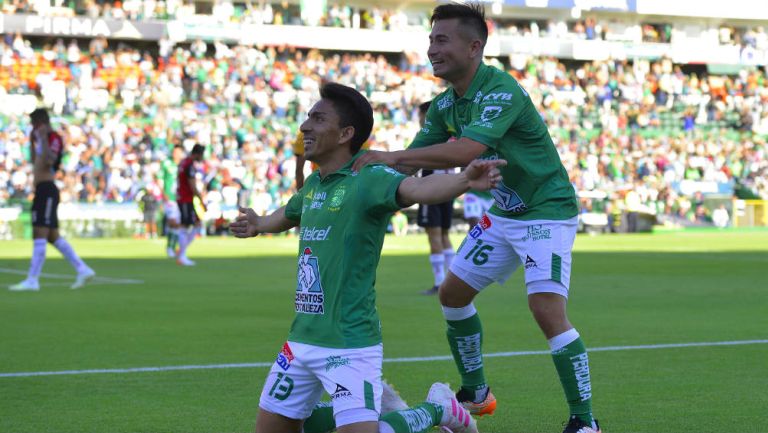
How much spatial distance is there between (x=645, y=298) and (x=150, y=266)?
10.4 meters

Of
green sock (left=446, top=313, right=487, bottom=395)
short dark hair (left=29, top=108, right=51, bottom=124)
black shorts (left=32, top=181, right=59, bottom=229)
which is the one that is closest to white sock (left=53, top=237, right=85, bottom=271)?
black shorts (left=32, top=181, right=59, bottom=229)

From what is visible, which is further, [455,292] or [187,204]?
[187,204]

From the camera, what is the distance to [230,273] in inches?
794

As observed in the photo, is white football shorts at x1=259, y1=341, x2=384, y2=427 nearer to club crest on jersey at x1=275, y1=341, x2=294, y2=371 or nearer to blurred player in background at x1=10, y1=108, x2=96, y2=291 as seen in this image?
club crest on jersey at x1=275, y1=341, x2=294, y2=371

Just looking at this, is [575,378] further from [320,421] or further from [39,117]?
[39,117]

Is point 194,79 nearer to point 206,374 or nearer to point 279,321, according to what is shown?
point 279,321

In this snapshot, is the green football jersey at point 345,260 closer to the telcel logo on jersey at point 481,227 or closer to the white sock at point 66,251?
the telcel logo on jersey at point 481,227

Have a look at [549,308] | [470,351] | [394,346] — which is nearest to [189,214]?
[394,346]

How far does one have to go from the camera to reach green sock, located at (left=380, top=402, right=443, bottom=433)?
5141 millimetres

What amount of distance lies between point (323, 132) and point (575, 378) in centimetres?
206

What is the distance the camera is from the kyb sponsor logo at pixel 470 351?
702 cm

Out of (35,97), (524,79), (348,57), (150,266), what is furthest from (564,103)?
(150,266)

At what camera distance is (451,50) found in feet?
20.8

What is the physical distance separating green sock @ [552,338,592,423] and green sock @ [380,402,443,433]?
0.96 metres
